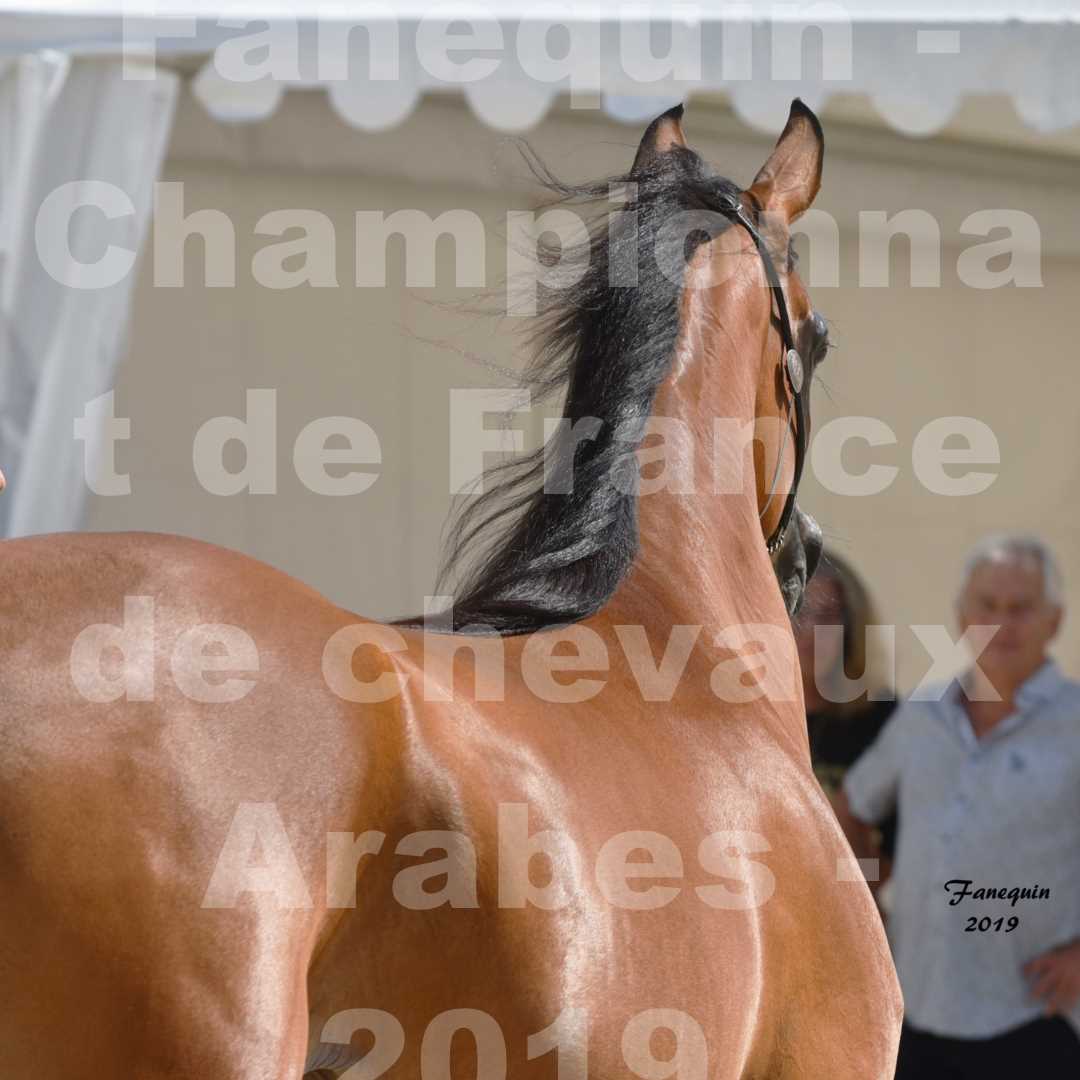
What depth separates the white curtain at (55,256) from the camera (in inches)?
143

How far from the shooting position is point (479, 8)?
367cm

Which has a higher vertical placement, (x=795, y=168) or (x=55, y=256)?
(x=55, y=256)

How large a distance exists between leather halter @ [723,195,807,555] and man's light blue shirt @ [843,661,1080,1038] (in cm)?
153

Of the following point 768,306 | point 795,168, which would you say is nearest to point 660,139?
point 795,168

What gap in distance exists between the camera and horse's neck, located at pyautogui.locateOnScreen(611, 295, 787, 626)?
6.53ft

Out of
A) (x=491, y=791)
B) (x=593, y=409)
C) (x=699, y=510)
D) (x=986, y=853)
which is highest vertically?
(x=593, y=409)

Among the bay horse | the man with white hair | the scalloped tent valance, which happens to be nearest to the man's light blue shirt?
the man with white hair

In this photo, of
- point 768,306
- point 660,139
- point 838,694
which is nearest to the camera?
point 768,306

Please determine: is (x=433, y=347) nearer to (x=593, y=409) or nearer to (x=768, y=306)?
(x=768, y=306)

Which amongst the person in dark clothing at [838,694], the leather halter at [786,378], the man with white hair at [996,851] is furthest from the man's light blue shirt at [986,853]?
the leather halter at [786,378]

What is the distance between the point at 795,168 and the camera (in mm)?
2354

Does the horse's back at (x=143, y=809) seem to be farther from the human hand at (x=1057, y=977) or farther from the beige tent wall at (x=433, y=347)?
the beige tent wall at (x=433, y=347)

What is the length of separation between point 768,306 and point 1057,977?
2.00 m

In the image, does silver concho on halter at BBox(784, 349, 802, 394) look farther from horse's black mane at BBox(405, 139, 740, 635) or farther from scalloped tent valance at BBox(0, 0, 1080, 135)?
scalloped tent valance at BBox(0, 0, 1080, 135)
